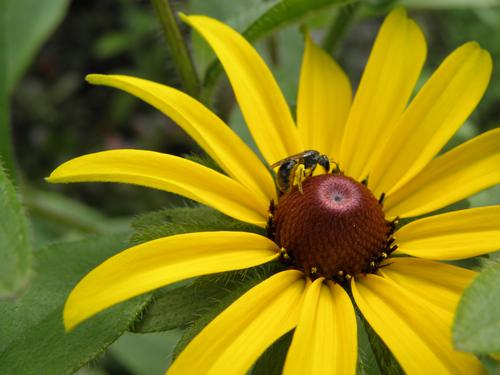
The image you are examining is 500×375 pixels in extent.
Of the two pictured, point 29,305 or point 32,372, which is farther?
point 29,305

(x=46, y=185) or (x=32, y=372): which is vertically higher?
(x=46, y=185)

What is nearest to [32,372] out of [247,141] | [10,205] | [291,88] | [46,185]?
[10,205]

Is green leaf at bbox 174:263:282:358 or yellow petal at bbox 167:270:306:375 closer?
yellow petal at bbox 167:270:306:375

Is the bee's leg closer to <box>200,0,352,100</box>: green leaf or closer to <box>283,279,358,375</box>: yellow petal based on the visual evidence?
<box>283,279,358,375</box>: yellow petal

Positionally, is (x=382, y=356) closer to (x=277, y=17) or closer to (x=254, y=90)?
(x=254, y=90)

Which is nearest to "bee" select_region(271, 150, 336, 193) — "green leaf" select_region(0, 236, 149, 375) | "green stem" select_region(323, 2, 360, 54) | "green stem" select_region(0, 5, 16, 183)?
"green leaf" select_region(0, 236, 149, 375)

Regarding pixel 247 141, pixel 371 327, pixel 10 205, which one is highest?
pixel 247 141

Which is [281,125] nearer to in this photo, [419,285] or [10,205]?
[419,285]
